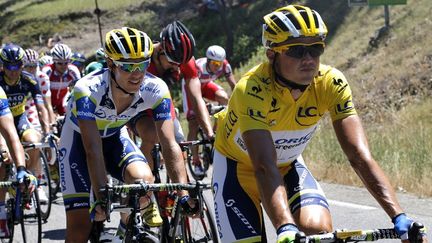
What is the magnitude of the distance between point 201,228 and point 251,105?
2102 millimetres

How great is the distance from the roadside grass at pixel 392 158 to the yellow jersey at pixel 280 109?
17.7ft

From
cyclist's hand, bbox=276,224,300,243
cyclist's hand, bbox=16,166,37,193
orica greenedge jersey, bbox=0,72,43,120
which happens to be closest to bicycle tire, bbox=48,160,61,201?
orica greenedge jersey, bbox=0,72,43,120

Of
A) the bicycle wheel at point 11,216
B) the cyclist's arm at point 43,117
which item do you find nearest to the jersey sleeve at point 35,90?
the cyclist's arm at point 43,117

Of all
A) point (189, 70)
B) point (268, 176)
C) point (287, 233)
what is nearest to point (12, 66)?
point (189, 70)

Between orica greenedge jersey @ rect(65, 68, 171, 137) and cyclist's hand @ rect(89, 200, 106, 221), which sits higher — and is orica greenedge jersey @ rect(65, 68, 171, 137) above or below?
above

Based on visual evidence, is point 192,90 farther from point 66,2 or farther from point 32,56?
point 66,2

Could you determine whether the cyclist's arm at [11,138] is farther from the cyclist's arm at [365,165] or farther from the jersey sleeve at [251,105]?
the cyclist's arm at [365,165]

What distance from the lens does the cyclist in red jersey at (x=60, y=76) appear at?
12906 mm

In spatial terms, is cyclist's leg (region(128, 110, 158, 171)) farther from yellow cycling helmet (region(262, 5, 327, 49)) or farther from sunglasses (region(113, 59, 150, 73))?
yellow cycling helmet (region(262, 5, 327, 49))

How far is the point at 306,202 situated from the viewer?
476cm

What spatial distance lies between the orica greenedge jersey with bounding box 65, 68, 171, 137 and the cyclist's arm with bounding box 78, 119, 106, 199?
8 cm

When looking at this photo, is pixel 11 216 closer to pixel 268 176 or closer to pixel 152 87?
pixel 152 87

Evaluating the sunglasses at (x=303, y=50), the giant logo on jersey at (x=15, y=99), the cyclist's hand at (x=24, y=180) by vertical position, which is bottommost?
the giant logo on jersey at (x=15, y=99)

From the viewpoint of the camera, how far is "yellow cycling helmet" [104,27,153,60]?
598 cm
